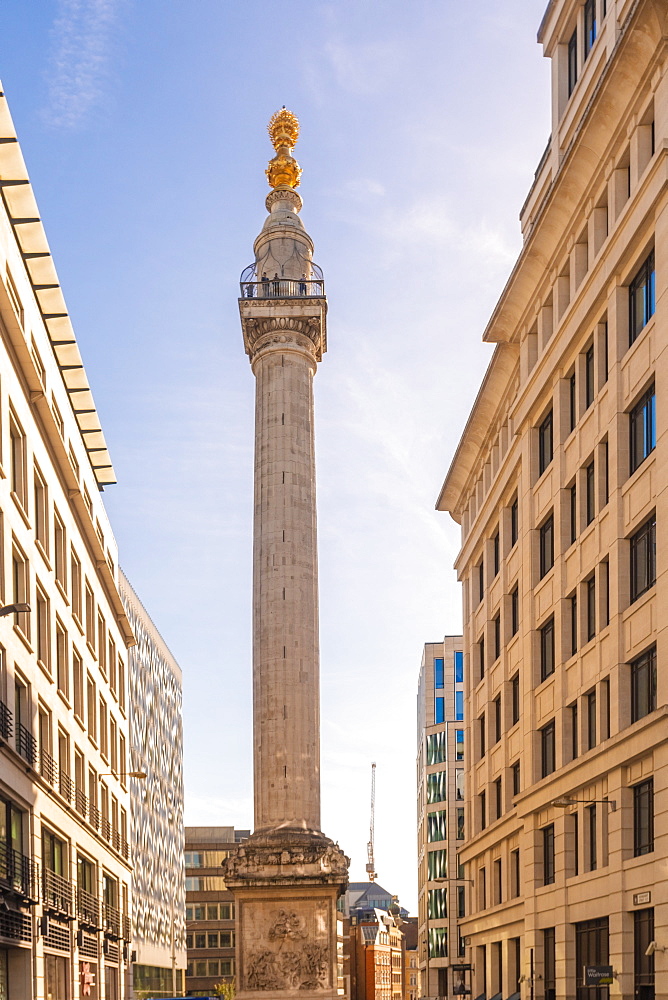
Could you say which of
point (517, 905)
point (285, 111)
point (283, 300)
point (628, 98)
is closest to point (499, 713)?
point (517, 905)

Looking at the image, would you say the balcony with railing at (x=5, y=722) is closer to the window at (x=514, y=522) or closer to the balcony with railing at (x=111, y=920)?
the balcony with railing at (x=111, y=920)

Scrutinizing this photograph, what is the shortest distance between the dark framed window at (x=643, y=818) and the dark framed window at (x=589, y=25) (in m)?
24.8

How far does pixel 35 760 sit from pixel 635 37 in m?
27.2

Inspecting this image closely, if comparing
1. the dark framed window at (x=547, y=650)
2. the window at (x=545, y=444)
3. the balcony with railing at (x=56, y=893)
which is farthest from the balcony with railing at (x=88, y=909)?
the window at (x=545, y=444)

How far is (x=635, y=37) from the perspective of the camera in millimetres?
34938

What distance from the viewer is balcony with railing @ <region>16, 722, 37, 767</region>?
3906cm

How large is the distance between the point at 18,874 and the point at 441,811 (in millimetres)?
84409

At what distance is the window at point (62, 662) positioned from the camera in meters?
47.6

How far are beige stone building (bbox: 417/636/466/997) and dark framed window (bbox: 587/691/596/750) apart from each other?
70.7 metres

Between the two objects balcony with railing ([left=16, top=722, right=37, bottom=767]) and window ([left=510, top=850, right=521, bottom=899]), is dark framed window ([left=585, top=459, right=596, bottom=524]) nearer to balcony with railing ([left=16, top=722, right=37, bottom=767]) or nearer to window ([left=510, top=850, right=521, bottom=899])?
window ([left=510, top=850, right=521, bottom=899])

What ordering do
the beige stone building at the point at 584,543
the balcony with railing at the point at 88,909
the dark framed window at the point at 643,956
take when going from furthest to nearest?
the balcony with railing at the point at 88,909, the beige stone building at the point at 584,543, the dark framed window at the point at 643,956

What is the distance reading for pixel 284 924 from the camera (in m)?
72.0

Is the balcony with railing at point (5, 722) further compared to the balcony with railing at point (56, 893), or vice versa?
→ the balcony with railing at point (56, 893)

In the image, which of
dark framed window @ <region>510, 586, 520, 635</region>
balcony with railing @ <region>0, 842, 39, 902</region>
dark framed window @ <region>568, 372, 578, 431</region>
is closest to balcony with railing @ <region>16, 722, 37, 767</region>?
balcony with railing @ <region>0, 842, 39, 902</region>
